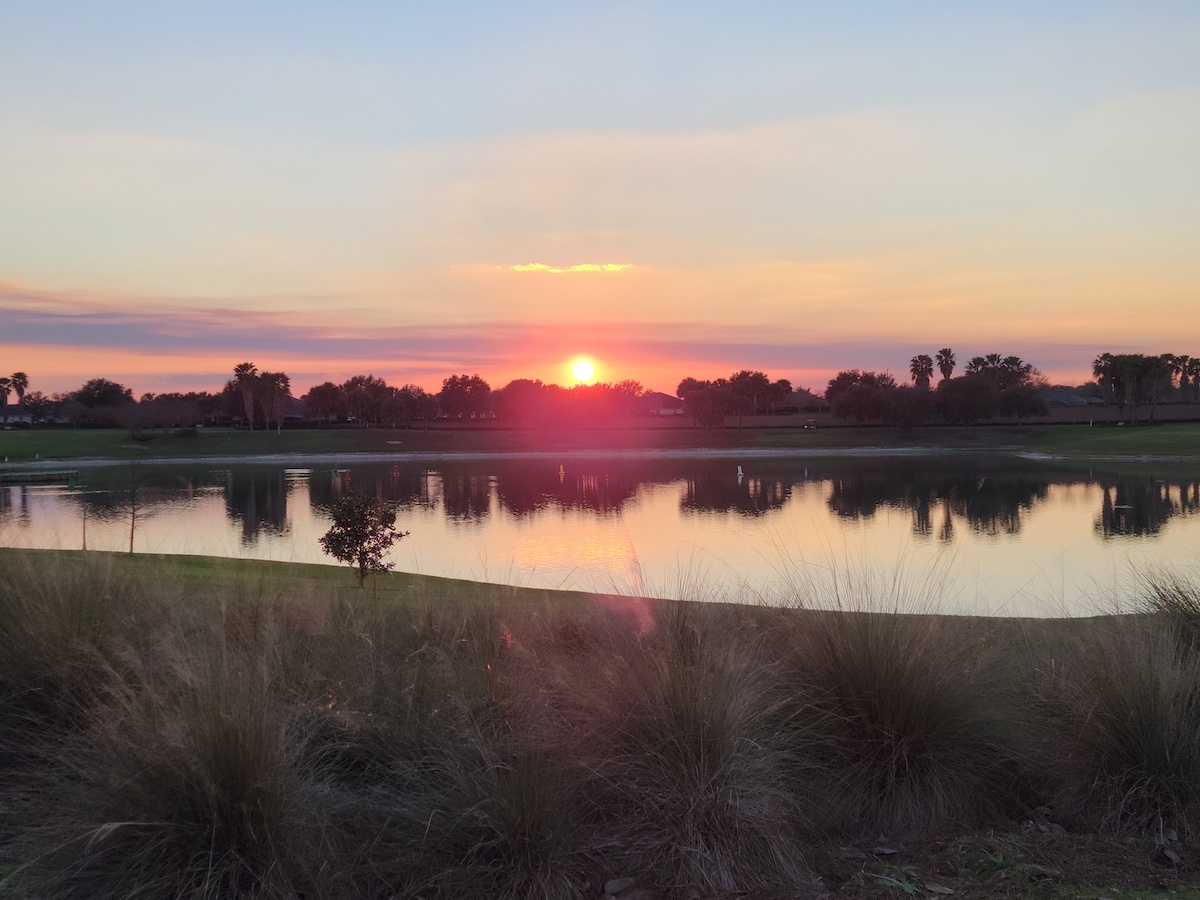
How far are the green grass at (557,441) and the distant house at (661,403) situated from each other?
69.5m

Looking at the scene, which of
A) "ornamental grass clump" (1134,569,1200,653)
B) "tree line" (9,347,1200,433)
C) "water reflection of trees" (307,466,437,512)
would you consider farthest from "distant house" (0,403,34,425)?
"ornamental grass clump" (1134,569,1200,653)

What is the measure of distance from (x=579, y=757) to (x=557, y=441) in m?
95.7

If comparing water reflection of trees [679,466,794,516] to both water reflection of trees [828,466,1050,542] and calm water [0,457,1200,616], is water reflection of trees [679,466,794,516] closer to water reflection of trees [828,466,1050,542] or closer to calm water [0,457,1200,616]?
calm water [0,457,1200,616]

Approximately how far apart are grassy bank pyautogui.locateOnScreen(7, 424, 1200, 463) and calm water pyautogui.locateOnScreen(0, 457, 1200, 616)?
27.0m

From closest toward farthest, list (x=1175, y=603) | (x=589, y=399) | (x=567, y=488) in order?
1. (x=1175, y=603)
2. (x=567, y=488)
3. (x=589, y=399)

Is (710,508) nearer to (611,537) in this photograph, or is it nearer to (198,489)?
(611,537)

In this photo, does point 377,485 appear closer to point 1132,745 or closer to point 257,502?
point 257,502

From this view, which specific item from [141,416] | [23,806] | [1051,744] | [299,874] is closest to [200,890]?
[299,874]

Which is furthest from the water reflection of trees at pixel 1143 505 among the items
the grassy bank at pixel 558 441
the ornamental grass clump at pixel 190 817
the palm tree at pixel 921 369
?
the palm tree at pixel 921 369

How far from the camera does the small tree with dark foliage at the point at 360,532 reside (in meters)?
14.9

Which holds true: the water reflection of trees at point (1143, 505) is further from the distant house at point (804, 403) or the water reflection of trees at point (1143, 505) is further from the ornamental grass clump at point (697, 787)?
the distant house at point (804, 403)

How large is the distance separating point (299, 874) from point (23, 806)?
1.69 metres

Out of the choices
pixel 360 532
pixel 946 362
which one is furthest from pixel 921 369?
pixel 360 532

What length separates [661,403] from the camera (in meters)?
193
